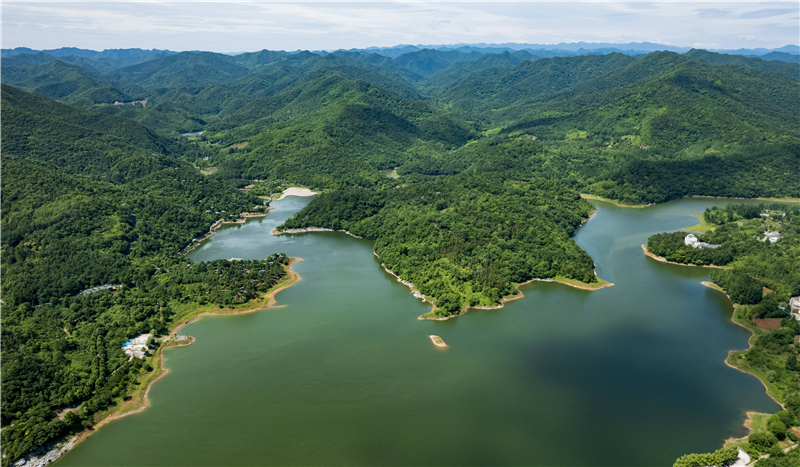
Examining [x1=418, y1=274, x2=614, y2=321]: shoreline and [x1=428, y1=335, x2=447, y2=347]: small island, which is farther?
[x1=418, y1=274, x2=614, y2=321]: shoreline

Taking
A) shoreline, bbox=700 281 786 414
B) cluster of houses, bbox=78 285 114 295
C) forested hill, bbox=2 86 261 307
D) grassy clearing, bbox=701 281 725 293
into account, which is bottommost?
shoreline, bbox=700 281 786 414

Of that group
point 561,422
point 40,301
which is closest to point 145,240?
point 40,301

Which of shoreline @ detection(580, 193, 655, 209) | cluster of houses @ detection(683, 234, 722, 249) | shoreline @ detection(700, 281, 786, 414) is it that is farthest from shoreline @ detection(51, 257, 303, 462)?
shoreline @ detection(580, 193, 655, 209)

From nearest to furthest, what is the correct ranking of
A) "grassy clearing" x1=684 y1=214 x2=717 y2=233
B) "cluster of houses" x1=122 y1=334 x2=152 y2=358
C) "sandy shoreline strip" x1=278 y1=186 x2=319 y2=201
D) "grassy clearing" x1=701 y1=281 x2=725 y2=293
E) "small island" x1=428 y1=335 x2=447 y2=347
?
"cluster of houses" x1=122 y1=334 x2=152 y2=358, "small island" x1=428 y1=335 x2=447 y2=347, "grassy clearing" x1=701 y1=281 x2=725 y2=293, "grassy clearing" x1=684 y1=214 x2=717 y2=233, "sandy shoreline strip" x1=278 y1=186 x2=319 y2=201

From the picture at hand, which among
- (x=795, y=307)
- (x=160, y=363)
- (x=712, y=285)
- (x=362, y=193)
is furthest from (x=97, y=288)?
(x=795, y=307)

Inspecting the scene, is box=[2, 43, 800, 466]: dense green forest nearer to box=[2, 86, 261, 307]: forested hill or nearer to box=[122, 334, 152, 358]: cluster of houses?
box=[2, 86, 261, 307]: forested hill

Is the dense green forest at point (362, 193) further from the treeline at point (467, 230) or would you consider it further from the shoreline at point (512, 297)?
the shoreline at point (512, 297)
